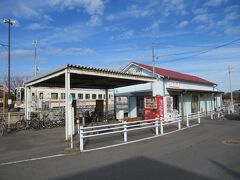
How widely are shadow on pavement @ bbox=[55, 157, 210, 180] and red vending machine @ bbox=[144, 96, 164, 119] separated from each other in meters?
10.4

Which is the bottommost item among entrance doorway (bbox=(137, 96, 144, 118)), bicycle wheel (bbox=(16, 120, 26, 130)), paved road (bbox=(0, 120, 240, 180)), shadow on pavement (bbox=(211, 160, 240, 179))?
paved road (bbox=(0, 120, 240, 180))

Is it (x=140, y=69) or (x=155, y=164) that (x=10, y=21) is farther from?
(x=155, y=164)

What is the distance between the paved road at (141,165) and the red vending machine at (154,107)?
25.9 feet

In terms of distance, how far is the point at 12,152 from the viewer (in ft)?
32.1

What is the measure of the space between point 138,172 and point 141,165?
711 mm

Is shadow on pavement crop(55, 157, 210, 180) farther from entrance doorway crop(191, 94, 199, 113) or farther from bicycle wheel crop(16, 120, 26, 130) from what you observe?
entrance doorway crop(191, 94, 199, 113)

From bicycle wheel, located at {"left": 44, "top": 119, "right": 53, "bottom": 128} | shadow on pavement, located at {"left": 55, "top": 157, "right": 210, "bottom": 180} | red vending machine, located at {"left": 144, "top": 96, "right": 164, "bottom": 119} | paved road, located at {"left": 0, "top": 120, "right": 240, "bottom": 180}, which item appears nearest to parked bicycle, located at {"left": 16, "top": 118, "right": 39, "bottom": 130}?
bicycle wheel, located at {"left": 44, "top": 119, "right": 53, "bottom": 128}

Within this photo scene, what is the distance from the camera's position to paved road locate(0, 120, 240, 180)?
19.5 feet

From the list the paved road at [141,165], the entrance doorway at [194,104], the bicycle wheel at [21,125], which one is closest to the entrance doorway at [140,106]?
the entrance doorway at [194,104]

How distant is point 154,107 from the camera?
17.6 metres

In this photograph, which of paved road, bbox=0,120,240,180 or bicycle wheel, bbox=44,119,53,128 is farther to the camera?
bicycle wheel, bbox=44,119,53,128

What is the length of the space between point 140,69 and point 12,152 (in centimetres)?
1743

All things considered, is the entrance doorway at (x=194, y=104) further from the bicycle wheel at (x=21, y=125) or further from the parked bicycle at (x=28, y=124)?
the bicycle wheel at (x=21, y=125)

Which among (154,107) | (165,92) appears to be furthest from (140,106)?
(154,107)
